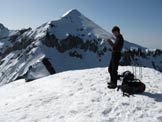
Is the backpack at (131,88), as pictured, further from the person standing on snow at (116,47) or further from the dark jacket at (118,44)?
the dark jacket at (118,44)

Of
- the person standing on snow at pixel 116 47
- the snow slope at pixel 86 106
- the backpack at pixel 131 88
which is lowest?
the snow slope at pixel 86 106

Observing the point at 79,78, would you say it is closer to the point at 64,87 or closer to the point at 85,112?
the point at 64,87

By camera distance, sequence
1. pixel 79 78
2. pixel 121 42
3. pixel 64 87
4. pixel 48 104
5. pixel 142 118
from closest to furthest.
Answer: pixel 142 118
pixel 48 104
pixel 121 42
pixel 64 87
pixel 79 78

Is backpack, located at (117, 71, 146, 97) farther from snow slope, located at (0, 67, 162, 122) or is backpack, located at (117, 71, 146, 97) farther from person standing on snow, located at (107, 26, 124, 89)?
person standing on snow, located at (107, 26, 124, 89)

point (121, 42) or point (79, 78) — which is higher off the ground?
point (121, 42)

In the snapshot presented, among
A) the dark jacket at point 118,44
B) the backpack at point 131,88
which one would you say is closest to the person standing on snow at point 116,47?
the dark jacket at point 118,44

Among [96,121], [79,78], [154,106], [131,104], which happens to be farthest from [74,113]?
[79,78]

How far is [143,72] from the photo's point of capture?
69.6 ft

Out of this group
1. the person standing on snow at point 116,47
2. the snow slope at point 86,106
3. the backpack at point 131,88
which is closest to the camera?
the snow slope at point 86,106

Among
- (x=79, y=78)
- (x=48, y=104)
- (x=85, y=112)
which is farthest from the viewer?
(x=79, y=78)

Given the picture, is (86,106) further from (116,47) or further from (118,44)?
(118,44)

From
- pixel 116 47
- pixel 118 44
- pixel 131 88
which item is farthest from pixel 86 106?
pixel 118 44

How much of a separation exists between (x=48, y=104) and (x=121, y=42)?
526 centimetres

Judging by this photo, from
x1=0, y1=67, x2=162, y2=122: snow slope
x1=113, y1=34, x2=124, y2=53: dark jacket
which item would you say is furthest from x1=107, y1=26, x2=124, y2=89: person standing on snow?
x1=0, y1=67, x2=162, y2=122: snow slope
